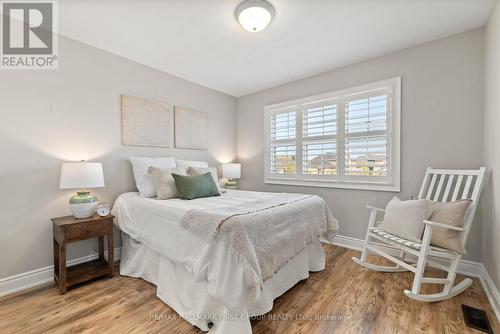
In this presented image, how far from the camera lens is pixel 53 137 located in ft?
7.12

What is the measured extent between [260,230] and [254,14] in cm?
175

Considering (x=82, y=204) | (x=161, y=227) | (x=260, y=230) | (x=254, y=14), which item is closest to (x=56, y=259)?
(x=82, y=204)

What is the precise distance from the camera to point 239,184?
13.6 feet

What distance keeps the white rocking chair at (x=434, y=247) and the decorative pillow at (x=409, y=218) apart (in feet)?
0.20

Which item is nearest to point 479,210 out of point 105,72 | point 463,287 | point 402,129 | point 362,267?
point 463,287

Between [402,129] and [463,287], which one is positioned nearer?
[463,287]

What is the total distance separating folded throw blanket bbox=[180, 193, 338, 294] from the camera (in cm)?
132

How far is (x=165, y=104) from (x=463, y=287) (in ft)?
12.3

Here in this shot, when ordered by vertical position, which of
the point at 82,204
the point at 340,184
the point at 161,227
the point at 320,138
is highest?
the point at 320,138

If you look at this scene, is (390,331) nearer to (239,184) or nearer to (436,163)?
(436,163)

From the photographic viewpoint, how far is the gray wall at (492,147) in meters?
1.70

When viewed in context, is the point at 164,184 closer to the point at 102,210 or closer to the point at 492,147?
the point at 102,210

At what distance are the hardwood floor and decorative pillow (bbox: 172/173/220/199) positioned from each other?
92cm

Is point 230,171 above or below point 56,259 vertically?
above
